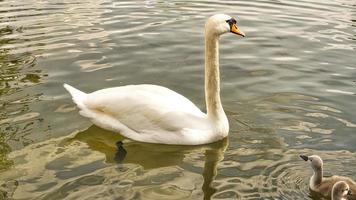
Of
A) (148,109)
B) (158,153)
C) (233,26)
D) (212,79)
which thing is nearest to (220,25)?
(233,26)

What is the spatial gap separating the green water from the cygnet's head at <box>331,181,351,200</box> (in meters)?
0.47

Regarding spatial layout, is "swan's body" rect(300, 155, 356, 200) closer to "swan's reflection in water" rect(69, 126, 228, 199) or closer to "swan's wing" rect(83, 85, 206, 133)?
"swan's reflection in water" rect(69, 126, 228, 199)

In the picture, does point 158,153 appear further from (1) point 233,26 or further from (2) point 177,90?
(2) point 177,90

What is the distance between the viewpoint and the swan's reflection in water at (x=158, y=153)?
775 cm

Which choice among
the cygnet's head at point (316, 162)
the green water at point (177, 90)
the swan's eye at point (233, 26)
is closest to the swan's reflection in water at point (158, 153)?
the green water at point (177, 90)

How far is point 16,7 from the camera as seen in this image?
53.7 ft

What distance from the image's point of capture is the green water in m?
7.28

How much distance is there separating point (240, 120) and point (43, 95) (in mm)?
3511

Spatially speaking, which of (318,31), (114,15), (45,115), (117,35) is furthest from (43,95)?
(318,31)

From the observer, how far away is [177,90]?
407 inches

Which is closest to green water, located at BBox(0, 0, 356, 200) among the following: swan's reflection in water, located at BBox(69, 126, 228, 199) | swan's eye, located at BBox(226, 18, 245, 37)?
swan's reflection in water, located at BBox(69, 126, 228, 199)

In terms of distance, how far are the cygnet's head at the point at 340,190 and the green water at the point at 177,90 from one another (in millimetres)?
467

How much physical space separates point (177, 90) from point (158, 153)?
94.9 inches

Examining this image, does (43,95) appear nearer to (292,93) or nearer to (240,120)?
(240,120)
